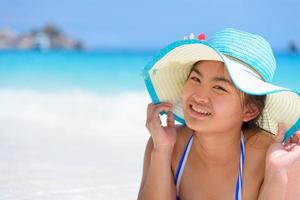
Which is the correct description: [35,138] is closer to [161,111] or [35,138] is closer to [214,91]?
[161,111]

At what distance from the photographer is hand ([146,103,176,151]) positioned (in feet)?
8.46

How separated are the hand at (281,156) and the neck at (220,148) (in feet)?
0.68

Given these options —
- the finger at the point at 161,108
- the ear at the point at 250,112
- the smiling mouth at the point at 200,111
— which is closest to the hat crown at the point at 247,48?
the ear at the point at 250,112

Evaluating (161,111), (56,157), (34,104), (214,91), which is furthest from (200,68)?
(34,104)

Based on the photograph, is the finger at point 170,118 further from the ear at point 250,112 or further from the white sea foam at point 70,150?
the white sea foam at point 70,150

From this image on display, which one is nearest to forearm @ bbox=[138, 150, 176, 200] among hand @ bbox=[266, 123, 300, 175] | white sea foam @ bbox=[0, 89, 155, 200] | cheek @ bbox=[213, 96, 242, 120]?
cheek @ bbox=[213, 96, 242, 120]

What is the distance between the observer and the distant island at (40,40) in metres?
57.1

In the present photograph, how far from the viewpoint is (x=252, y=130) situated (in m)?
2.66

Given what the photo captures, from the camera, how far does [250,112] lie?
2.54m

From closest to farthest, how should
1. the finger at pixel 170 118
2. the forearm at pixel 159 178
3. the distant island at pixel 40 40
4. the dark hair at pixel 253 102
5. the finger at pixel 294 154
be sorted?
the finger at pixel 294 154, the dark hair at pixel 253 102, the forearm at pixel 159 178, the finger at pixel 170 118, the distant island at pixel 40 40

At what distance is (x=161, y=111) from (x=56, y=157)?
1.80 metres

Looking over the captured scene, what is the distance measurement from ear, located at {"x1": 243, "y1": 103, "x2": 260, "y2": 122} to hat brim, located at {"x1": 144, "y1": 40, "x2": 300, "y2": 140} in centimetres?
6

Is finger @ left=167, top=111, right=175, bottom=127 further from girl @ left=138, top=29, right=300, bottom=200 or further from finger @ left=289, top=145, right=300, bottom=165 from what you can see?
finger @ left=289, top=145, right=300, bottom=165

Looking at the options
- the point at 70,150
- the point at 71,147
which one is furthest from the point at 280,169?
the point at 71,147
